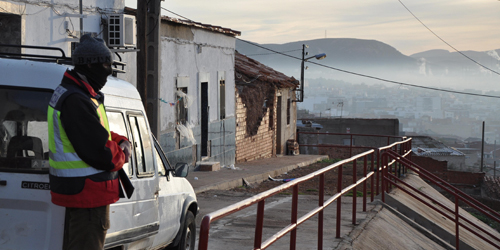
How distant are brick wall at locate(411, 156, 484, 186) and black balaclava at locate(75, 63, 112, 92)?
107 feet

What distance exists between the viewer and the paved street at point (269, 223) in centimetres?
714

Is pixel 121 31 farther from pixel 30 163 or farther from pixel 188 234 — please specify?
pixel 30 163

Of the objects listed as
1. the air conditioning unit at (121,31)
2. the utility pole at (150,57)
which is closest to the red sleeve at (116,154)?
the utility pole at (150,57)

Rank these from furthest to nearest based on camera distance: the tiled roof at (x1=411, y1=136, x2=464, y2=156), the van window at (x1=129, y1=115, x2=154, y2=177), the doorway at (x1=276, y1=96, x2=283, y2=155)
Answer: the tiled roof at (x1=411, y1=136, x2=464, y2=156) < the doorway at (x1=276, y1=96, x2=283, y2=155) < the van window at (x1=129, y1=115, x2=154, y2=177)

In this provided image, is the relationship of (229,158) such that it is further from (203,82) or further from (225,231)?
(225,231)

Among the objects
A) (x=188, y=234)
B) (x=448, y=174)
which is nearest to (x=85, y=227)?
(x=188, y=234)

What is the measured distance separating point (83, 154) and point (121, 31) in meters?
8.07

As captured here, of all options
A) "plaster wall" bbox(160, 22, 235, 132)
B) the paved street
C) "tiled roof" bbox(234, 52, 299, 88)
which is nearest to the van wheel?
the paved street

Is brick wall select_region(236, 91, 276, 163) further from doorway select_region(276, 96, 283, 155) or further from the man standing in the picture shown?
the man standing

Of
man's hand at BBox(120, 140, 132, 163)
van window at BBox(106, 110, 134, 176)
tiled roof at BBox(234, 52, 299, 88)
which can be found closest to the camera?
man's hand at BBox(120, 140, 132, 163)

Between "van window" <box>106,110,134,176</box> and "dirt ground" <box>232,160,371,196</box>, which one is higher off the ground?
"van window" <box>106,110,134,176</box>

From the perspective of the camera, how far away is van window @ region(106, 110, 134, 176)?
432cm

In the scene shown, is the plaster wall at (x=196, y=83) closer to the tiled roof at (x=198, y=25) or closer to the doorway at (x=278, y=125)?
the tiled roof at (x=198, y=25)

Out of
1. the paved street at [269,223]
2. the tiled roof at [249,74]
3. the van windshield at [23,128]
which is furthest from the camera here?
the tiled roof at [249,74]
